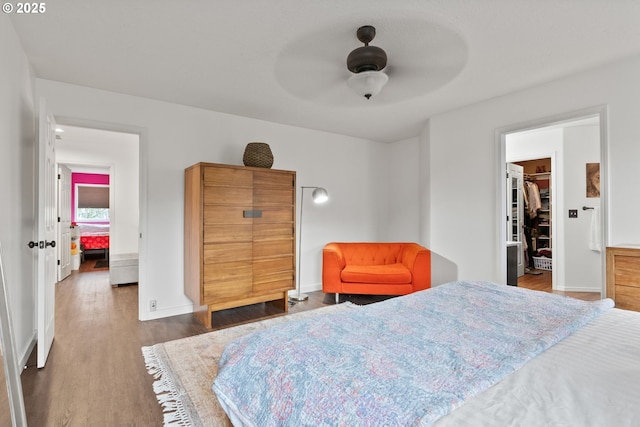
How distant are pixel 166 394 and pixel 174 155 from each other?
2.53 meters

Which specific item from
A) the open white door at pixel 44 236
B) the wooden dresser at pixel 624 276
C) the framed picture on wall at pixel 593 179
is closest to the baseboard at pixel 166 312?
the open white door at pixel 44 236

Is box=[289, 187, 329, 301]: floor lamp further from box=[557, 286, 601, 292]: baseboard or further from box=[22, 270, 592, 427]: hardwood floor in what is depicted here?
box=[557, 286, 601, 292]: baseboard

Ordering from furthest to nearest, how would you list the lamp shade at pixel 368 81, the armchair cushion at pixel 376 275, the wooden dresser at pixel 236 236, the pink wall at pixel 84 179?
1. the pink wall at pixel 84 179
2. the armchair cushion at pixel 376 275
3. the wooden dresser at pixel 236 236
4. the lamp shade at pixel 368 81

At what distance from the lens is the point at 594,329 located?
1388 millimetres

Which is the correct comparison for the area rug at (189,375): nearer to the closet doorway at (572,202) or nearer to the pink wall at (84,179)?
the closet doorway at (572,202)

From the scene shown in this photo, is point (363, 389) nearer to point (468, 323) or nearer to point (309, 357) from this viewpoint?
point (309, 357)

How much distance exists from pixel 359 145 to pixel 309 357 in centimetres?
459

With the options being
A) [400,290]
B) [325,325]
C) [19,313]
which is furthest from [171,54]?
[400,290]

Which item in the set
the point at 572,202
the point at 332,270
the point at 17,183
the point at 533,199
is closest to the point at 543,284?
the point at 572,202

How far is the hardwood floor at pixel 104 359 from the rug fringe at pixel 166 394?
0.03 meters

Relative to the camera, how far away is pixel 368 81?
2.28 meters

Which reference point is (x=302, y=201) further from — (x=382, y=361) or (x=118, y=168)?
(x=118, y=168)

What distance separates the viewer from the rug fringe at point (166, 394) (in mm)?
1745

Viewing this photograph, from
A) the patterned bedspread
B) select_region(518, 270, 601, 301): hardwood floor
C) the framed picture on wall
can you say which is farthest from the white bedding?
the framed picture on wall
